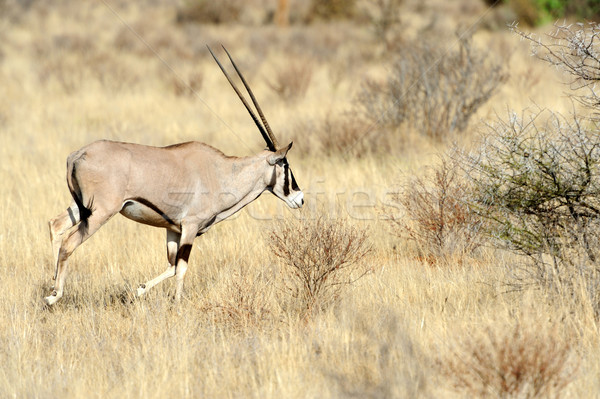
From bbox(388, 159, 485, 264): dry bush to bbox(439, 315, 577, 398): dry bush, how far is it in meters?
2.58

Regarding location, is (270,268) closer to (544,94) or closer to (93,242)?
(93,242)

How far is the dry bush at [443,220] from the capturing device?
22.8ft

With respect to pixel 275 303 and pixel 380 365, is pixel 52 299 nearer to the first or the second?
pixel 275 303

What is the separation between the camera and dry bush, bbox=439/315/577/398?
402cm

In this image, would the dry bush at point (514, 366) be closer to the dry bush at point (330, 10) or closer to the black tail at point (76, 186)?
the black tail at point (76, 186)

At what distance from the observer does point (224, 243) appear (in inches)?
294

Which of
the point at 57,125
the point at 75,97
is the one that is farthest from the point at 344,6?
A: the point at 57,125

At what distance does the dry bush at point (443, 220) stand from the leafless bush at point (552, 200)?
96 centimetres

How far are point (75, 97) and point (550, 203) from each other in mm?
12983

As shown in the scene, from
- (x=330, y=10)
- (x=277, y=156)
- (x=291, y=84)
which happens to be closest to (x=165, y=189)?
(x=277, y=156)

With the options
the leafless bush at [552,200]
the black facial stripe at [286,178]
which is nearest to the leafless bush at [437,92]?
the black facial stripe at [286,178]

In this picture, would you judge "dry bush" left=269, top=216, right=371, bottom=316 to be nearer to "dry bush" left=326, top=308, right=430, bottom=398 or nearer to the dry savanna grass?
the dry savanna grass

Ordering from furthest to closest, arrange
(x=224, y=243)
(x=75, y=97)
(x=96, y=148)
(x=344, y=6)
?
(x=344, y=6) < (x=75, y=97) < (x=224, y=243) < (x=96, y=148)

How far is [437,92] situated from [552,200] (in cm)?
629
